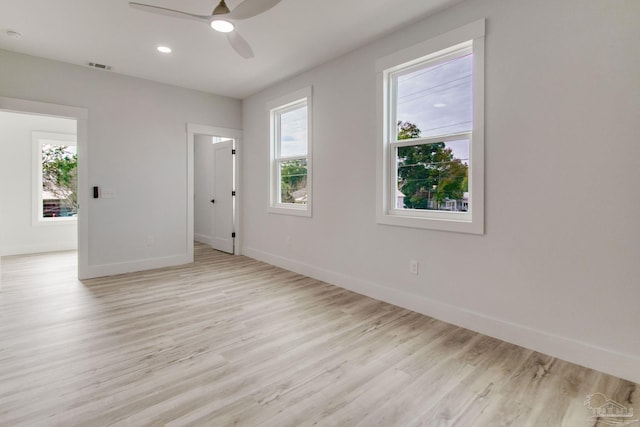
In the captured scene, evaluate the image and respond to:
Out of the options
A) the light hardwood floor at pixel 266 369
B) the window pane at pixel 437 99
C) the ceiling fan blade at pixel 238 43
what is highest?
the ceiling fan blade at pixel 238 43

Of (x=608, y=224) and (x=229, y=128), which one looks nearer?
(x=608, y=224)

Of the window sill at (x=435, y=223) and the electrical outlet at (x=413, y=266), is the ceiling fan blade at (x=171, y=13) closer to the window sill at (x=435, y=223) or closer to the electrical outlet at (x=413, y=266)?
the window sill at (x=435, y=223)

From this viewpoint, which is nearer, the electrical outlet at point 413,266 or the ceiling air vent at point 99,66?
the electrical outlet at point 413,266

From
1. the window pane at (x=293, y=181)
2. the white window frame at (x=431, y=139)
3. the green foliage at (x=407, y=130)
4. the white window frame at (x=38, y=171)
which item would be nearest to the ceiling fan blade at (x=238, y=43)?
the white window frame at (x=431, y=139)

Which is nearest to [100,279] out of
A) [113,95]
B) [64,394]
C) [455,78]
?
[113,95]

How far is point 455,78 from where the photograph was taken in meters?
2.85

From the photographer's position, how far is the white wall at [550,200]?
2.00 m

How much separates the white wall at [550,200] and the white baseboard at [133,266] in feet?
11.1

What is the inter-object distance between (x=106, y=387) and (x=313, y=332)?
143 centimetres

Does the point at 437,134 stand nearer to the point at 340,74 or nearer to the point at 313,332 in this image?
the point at 340,74

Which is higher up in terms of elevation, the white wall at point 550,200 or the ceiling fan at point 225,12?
the ceiling fan at point 225,12

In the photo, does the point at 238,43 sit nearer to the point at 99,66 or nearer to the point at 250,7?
the point at 250,7

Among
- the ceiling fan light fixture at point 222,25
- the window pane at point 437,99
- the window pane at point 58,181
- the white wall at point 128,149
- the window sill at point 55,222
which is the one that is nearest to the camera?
the ceiling fan light fixture at point 222,25

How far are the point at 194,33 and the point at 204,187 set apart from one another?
397 centimetres
